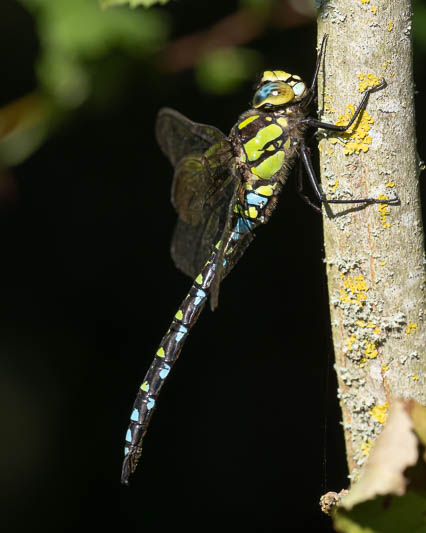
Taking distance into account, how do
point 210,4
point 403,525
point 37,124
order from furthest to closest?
point 210,4
point 37,124
point 403,525

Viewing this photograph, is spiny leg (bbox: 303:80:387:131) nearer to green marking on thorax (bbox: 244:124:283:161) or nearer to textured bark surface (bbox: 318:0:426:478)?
textured bark surface (bbox: 318:0:426:478)

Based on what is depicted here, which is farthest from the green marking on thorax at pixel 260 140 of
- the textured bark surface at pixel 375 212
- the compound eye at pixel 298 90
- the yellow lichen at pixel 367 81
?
the yellow lichen at pixel 367 81

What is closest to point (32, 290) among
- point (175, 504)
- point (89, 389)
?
point (89, 389)

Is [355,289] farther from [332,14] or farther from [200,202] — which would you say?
[200,202]

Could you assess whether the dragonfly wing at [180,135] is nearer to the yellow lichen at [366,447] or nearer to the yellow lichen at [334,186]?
the yellow lichen at [334,186]

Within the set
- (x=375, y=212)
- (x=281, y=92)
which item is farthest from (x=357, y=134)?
(x=281, y=92)

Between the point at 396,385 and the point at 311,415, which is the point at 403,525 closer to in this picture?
the point at 396,385
